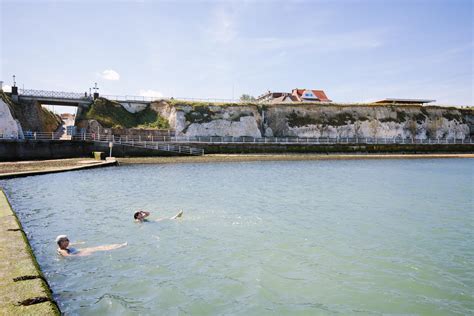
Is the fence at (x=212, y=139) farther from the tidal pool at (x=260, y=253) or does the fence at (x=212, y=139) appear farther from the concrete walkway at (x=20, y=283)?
the concrete walkway at (x=20, y=283)

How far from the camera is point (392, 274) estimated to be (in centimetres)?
764

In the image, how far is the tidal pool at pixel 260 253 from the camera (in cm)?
642

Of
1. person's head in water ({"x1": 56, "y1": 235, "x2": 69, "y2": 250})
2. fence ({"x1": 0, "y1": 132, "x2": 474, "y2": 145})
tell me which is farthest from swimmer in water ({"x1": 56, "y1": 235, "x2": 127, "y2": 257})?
fence ({"x1": 0, "y1": 132, "x2": 474, "y2": 145})

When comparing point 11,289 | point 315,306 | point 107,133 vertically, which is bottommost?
point 315,306

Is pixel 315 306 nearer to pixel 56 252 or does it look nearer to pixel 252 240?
pixel 252 240

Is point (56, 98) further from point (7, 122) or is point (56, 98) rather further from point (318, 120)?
point (318, 120)

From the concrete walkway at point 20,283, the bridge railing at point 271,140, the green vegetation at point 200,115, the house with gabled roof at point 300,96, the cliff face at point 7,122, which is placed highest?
the house with gabled roof at point 300,96

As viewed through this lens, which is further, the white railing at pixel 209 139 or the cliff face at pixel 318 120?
the cliff face at pixel 318 120

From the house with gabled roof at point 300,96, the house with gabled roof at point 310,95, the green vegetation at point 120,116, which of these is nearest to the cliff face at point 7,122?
the green vegetation at point 120,116

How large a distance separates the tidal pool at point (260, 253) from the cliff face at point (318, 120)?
137ft

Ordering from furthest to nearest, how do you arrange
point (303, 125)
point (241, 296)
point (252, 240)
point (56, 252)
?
point (303, 125), point (252, 240), point (56, 252), point (241, 296)

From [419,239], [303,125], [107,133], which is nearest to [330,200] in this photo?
[419,239]

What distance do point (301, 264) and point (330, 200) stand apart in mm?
8399

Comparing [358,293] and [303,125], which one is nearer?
[358,293]
